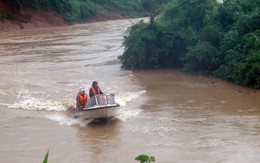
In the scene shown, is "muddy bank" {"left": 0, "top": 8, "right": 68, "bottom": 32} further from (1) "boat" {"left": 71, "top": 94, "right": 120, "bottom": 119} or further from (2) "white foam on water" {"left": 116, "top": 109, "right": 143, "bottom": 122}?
(1) "boat" {"left": 71, "top": 94, "right": 120, "bottom": 119}

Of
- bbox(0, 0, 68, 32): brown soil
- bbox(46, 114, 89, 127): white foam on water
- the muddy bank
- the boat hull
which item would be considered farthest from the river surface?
bbox(0, 0, 68, 32): brown soil

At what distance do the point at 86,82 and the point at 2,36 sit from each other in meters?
19.2

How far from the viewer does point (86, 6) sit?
181ft

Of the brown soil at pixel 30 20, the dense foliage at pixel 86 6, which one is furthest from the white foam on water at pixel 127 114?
the dense foliage at pixel 86 6

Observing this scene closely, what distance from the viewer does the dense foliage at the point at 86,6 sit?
48.2 metres

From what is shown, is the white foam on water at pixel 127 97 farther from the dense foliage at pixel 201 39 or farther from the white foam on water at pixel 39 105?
the dense foliage at pixel 201 39

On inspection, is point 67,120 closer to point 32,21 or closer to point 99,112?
point 99,112

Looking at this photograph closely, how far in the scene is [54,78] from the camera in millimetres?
22453

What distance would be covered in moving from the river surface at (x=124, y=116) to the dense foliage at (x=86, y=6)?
21.3 m

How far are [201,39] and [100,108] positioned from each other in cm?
1034

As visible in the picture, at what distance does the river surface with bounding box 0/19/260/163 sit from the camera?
40.6 feet

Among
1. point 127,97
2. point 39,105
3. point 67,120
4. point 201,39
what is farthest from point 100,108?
point 201,39

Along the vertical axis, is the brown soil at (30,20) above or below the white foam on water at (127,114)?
above

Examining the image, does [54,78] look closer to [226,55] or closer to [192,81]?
[192,81]
